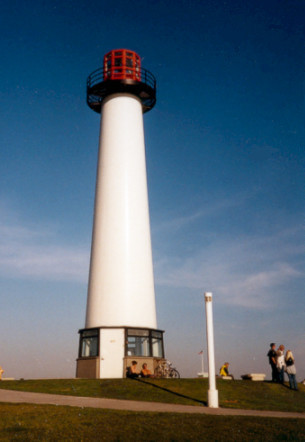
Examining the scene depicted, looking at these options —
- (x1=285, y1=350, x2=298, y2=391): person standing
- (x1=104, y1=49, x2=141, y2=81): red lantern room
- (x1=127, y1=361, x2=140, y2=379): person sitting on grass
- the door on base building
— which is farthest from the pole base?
(x1=104, y1=49, x2=141, y2=81): red lantern room

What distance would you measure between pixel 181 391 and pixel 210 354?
3.47 meters

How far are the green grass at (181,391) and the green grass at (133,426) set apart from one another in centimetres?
442

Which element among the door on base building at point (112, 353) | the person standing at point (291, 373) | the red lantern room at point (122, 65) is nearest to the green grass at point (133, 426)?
the person standing at point (291, 373)

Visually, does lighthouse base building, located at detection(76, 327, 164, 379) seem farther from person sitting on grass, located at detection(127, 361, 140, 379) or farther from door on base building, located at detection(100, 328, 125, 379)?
person sitting on grass, located at detection(127, 361, 140, 379)

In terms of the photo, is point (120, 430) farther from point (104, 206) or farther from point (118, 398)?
point (104, 206)

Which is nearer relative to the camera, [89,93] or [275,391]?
[275,391]

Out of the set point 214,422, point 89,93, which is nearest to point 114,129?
point 89,93

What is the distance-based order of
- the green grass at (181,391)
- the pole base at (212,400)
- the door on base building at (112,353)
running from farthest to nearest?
the door on base building at (112,353) < the green grass at (181,391) < the pole base at (212,400)

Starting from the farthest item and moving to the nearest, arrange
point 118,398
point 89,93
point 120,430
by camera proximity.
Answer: point 89,93 < point 118,398 < point 120,430

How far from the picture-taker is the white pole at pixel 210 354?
54.5 ft

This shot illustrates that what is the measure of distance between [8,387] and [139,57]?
2555cm

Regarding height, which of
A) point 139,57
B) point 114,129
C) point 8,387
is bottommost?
point 8,387

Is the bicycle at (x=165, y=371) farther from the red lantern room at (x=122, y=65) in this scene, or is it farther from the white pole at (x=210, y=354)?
the red lantern room at (x=122, y=65)

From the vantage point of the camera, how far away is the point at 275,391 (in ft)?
71.6
